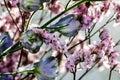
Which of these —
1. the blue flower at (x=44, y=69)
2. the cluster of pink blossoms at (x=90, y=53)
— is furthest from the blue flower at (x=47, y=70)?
the cluster of pink blossoms at (x=90, y=53)

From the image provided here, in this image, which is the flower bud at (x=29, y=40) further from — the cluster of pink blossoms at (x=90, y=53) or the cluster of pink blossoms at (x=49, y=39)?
the cluster of pink blossoms at (x=90, y=53)

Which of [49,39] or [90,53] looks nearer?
[49,39]

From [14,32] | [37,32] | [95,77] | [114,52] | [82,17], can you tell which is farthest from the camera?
[95,77]

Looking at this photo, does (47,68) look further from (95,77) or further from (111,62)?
(95,77)

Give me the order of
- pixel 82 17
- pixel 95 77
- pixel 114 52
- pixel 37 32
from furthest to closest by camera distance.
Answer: pixel 95 77 < pixel 114 52 < pixel 82 17 < pixel 37 32

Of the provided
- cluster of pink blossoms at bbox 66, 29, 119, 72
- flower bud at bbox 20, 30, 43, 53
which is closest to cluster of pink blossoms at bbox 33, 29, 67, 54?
flower bud at bbox 20, 30, 43, 53

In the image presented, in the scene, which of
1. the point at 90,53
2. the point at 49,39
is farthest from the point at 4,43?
the point at 90,53

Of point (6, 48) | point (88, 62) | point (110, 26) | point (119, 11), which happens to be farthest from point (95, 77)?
point (6, 48)

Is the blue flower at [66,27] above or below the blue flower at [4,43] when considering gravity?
above

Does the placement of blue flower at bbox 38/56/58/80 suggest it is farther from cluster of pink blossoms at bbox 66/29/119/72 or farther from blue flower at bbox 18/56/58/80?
cluster of pink blossoms at bbox 66/29/119/72

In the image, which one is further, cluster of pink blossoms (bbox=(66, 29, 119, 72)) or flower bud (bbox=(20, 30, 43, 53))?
cluster of pink blossoms (bbox=(66, 29, 119, 72))

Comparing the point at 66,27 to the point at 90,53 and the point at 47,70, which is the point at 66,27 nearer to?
the point at 47,70
